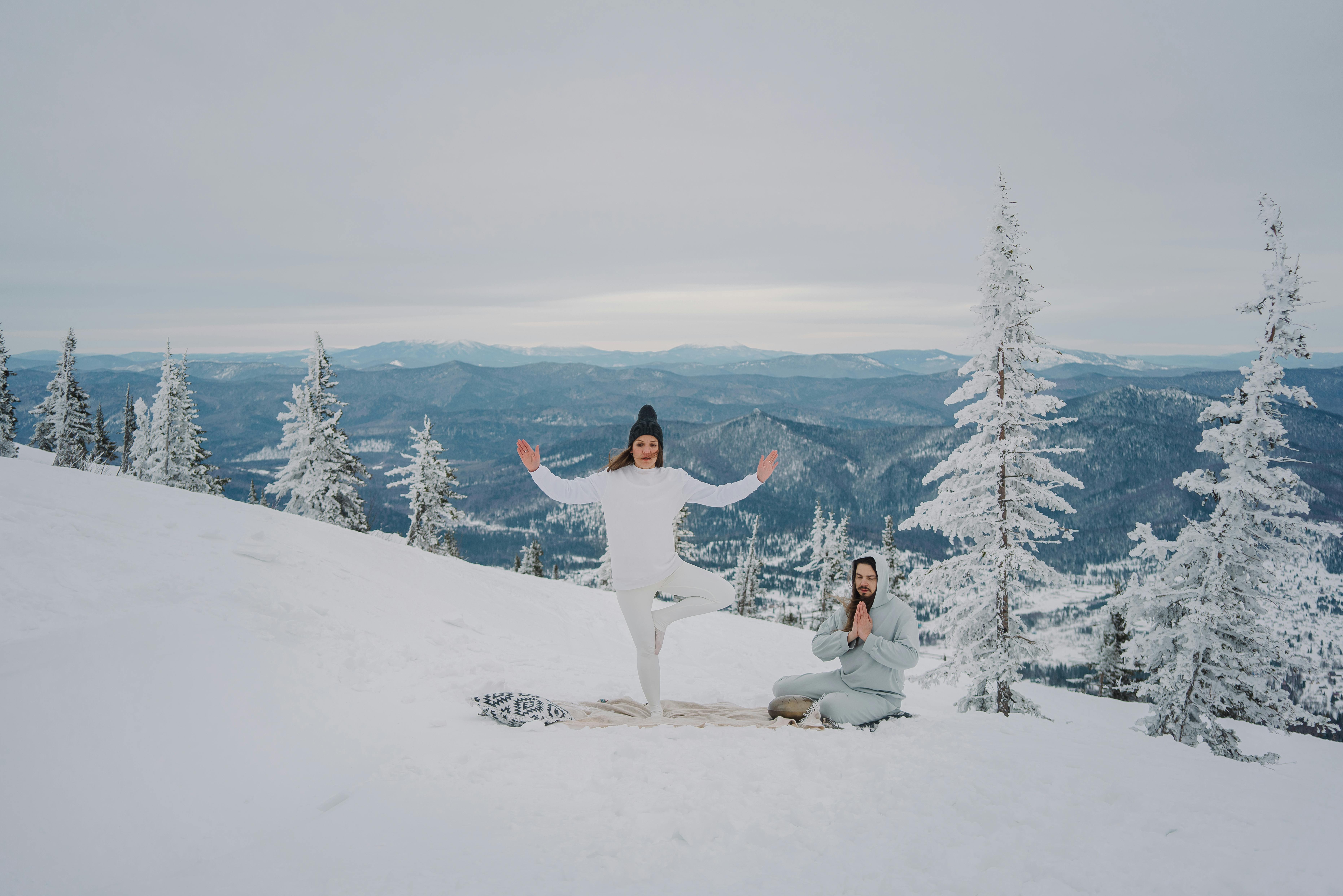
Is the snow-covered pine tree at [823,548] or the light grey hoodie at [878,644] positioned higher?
the light grey hoodie at [878,644]

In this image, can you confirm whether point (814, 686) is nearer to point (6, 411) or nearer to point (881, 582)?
point (881, 582)

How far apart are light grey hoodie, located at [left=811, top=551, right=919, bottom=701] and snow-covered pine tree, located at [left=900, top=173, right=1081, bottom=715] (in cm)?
730

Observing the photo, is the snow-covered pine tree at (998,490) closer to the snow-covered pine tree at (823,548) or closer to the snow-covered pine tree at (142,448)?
the snow-covered pine tree at (823,548)

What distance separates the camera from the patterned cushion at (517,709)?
6.04 meters

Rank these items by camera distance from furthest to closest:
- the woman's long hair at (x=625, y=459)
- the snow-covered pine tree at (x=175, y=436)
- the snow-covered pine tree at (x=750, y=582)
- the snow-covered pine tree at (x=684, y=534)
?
1. the snow-covered pine tree at (x=750, y=582)
2. the snow-covered pine tree at (x=684, y=534)
3. the snow-covered pine tree at (x=175, y=436)
4. the woman's long hair at (x=625, y=459)

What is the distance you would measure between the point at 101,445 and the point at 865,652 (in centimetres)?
5467

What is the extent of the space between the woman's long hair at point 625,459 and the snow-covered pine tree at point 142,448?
3785 cm

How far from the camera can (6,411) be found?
1289 inches

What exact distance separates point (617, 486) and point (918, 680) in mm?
11453

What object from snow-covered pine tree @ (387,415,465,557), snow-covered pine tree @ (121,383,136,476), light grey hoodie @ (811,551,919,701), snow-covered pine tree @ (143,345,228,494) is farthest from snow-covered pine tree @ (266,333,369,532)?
light grey hoodie @ (811,551,919,701)

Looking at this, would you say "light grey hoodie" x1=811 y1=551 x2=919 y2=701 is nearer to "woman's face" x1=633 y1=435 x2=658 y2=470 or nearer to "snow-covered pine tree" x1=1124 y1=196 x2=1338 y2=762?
"woman's face" x1=633 y1=435 x2=658 y2=470

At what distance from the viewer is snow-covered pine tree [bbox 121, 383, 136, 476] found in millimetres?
32875

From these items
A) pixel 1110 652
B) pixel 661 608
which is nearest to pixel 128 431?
pixel 661 608

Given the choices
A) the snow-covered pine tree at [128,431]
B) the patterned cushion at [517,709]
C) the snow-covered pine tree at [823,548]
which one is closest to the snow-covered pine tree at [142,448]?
the snow-covered pine tree at [128,431]
